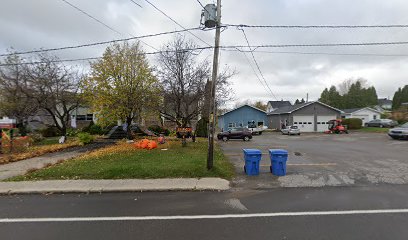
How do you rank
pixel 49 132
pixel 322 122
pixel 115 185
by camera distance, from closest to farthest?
pixel 115 185 → pixel 49 132 → pixel 322 122

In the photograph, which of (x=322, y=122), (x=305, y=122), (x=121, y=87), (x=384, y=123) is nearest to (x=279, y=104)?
(x=384, y=123)

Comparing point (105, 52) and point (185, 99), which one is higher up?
point (105, 52)

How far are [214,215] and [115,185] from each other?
369cm

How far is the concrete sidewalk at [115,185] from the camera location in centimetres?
708

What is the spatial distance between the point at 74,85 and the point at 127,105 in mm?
6172

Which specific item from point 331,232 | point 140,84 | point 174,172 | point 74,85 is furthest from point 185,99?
point 331,232

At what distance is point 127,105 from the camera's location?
1758 cm

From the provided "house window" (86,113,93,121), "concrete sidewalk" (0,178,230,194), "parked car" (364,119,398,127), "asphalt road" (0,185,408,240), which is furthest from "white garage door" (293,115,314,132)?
"concrete sidewalk" (0,178,230,194)

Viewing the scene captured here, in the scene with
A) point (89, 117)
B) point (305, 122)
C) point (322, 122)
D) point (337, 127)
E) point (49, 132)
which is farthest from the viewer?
point (322, 122)

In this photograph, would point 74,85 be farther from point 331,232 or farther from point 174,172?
point 331,232

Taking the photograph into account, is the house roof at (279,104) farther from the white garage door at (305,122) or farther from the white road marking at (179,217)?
the white road marking at (179,217)

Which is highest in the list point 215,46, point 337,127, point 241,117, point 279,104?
point 279,104

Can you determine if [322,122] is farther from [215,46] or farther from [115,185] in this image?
[115,185]

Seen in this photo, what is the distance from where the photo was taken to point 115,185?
746 cm
